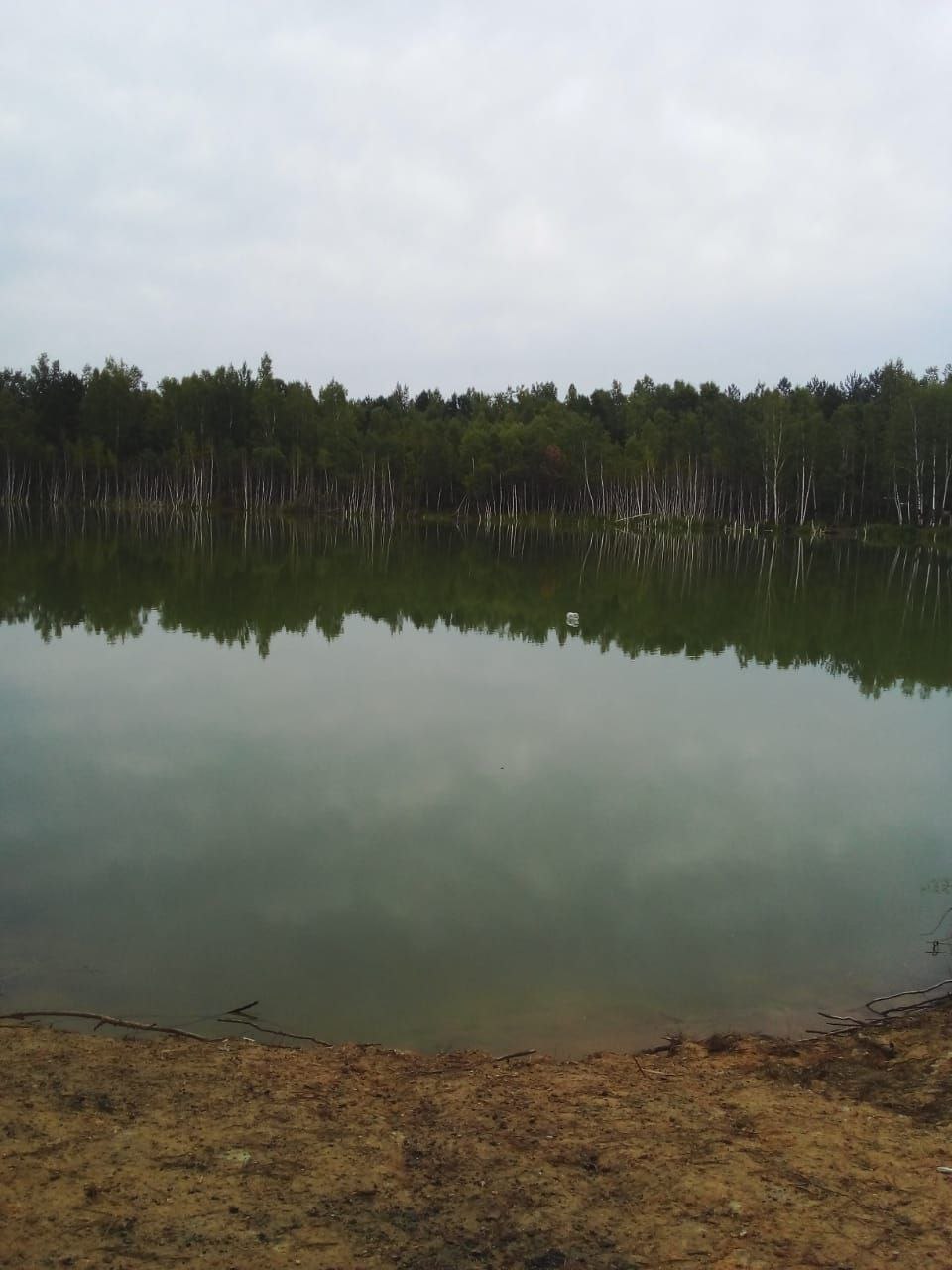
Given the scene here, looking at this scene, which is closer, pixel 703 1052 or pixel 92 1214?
pixel 92 1214

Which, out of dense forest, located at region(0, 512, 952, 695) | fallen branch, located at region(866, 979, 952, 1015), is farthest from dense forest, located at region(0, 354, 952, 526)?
fallen branch, located at region(866, 979, 952, 1015)

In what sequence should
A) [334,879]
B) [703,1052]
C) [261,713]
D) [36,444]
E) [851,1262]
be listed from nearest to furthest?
[851,1262] → [703,1052] → [334,879] → [261,713] → [36,444]

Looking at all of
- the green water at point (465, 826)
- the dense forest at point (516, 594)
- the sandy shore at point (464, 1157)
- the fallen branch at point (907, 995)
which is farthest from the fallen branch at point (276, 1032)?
the dense forest at point (516, 594)

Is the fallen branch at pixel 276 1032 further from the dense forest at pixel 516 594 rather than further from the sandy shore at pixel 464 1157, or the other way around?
the dense forest at pixel 516 594

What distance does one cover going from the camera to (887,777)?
10.7 meters

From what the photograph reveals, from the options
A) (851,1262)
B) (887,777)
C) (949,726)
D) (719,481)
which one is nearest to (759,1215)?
(851,1262)

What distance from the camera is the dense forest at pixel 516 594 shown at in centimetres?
1920

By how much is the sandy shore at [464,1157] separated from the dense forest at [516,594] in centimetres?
1256

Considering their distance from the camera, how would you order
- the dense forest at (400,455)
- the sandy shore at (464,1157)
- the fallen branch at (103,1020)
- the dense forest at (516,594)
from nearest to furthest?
1. the sandy shore at (464,1157)
2. the fallen branch at (103,1020)
3. the dense forest at (516,594)
4. the dense forest at (400,455)

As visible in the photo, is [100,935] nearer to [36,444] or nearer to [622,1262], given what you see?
[622,1262]

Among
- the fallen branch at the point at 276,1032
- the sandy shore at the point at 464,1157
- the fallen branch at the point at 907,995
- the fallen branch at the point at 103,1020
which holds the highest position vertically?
the sandy shore at the point at 464,1157

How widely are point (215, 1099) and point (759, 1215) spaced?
98.4 inches

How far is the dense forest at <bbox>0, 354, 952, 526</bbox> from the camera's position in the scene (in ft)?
232

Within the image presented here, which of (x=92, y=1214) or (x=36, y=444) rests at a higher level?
(x=36, y=444)
